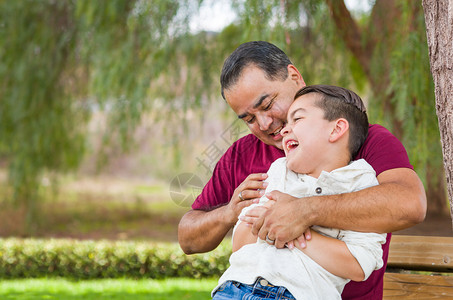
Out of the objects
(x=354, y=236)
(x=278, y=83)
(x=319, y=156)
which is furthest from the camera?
(x=278, y=83)

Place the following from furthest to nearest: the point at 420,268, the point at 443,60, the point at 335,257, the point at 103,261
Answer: the point at 103,261, the point at 420,268, the point at 443,60, the point at 335,257

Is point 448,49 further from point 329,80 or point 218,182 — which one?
point 329,80

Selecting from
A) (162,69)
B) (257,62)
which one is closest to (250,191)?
(257,62)

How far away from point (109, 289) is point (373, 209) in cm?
478

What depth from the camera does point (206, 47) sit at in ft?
20.8

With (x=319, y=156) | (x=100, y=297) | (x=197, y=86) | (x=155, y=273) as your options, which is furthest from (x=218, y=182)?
(x=155, y=273)

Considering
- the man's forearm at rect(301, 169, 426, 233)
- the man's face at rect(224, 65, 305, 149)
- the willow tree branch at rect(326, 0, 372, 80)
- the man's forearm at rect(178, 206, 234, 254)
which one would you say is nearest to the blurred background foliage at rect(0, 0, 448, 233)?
the willow tree branch at rect(326, 0, 372, 80)

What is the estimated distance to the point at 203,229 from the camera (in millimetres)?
2016

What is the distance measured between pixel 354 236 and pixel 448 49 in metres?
0.68

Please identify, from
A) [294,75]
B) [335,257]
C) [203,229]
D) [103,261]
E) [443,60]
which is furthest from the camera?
[103,261]

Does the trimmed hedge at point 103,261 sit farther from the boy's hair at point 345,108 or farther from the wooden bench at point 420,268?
the boy's hair at point 345,108

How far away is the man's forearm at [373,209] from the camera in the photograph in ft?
4.85

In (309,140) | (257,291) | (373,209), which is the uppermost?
(309,140)

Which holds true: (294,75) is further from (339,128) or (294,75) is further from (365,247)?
(365,247)
